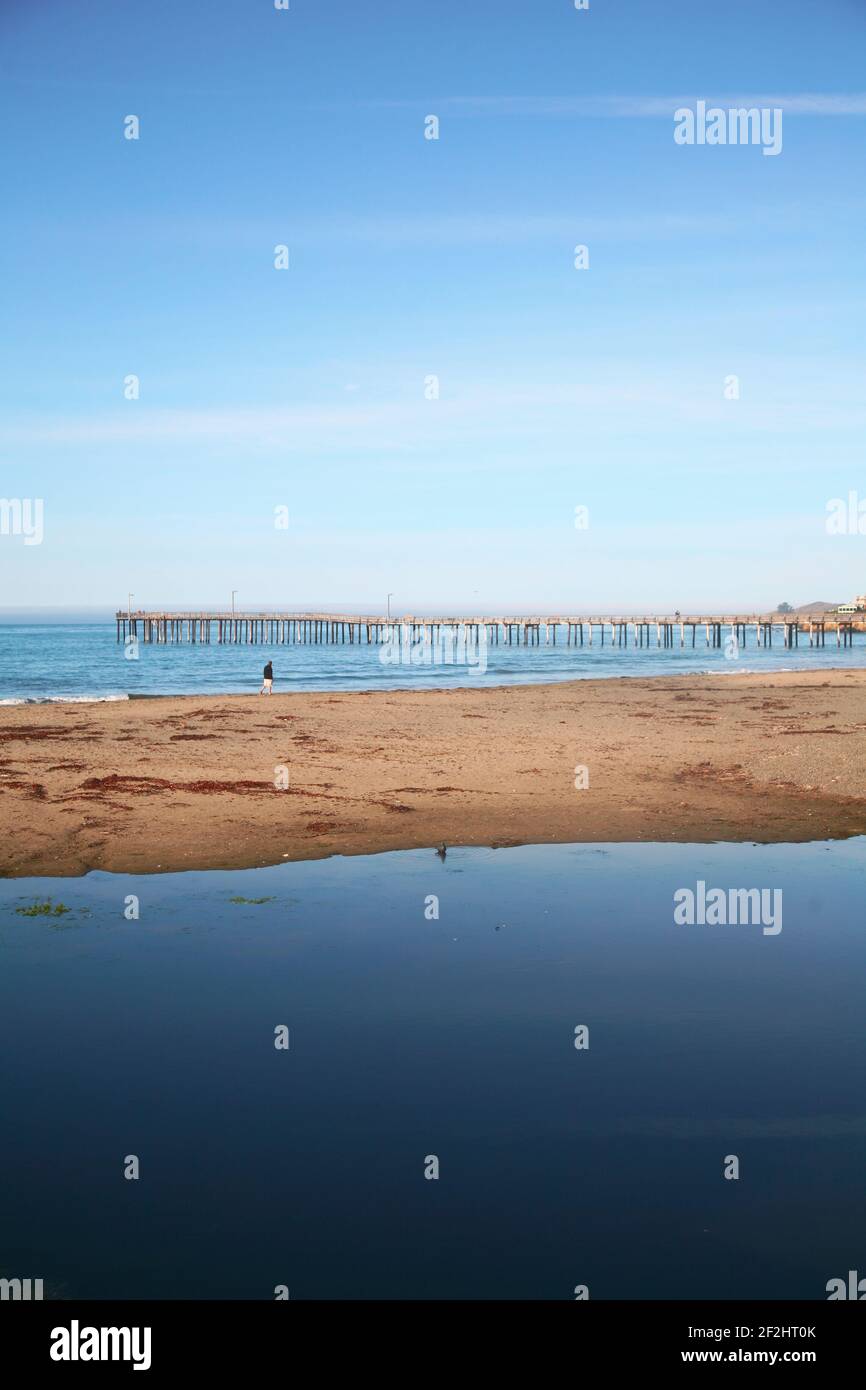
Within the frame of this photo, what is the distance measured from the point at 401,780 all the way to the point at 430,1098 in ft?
40.7

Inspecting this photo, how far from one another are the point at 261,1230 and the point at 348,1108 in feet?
4.18

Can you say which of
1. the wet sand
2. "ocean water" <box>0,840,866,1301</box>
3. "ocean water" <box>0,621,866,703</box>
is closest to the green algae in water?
"ocean water" <box>0,840,866,1301</box>

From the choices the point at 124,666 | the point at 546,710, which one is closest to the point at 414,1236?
the point at 546,710

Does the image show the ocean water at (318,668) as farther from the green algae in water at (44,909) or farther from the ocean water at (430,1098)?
the ocean water at (430,1098)

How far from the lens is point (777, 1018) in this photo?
8258 mm

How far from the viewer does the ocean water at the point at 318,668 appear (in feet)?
184

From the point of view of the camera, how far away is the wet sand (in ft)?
48.0

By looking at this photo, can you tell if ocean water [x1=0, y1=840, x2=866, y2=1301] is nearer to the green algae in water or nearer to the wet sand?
the green algae in water

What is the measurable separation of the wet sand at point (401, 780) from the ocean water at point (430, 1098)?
9.97 feet

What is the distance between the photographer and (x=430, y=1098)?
6.98 meters

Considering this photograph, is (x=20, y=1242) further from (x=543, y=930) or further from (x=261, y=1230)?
(x=543, y=930)
